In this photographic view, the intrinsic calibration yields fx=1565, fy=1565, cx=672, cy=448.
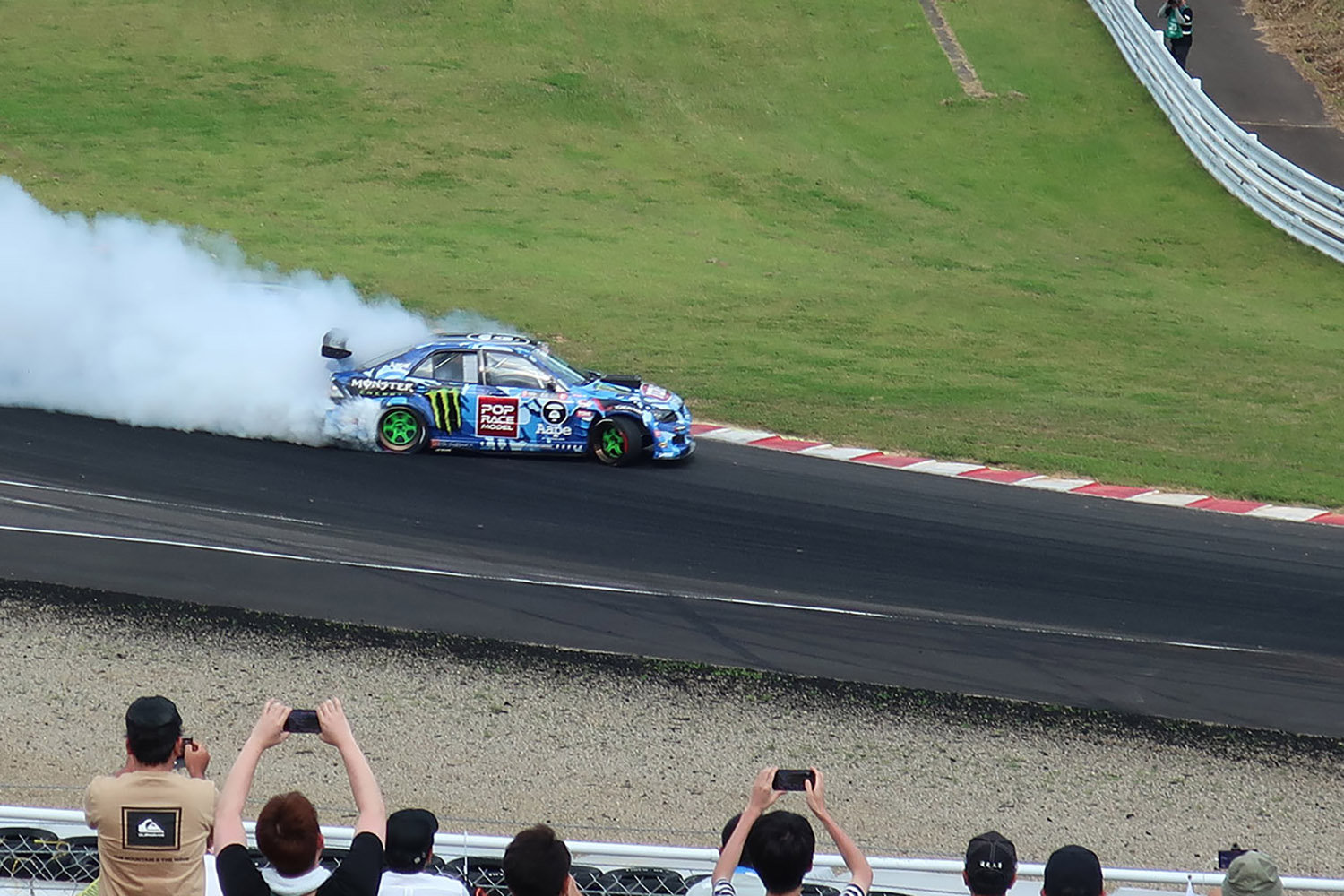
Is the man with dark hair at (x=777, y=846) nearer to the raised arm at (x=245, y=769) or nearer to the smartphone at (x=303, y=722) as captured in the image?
the smartphone at (x=303, y=722)

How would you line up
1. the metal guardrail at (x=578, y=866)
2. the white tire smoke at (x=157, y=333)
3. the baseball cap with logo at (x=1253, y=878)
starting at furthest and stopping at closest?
the white tire smoke at (x=157, y=333), the metal guardrail at (x=578, y=866), the baseball cap with logo at (x=1253, y=878)

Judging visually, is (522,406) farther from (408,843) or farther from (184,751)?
(408,843)

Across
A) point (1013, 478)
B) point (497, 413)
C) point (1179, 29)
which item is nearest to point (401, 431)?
point (497, 413)

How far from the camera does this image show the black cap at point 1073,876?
202 inches

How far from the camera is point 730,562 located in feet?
45.6

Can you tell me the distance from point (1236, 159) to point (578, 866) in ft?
81.9

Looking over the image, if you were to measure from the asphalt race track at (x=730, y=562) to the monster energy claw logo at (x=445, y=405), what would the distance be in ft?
1.41

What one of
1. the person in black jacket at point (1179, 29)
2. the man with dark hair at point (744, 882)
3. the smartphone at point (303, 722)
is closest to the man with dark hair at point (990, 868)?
the man with dark hair at point (744, 882)

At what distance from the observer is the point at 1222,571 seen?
47.0 feet

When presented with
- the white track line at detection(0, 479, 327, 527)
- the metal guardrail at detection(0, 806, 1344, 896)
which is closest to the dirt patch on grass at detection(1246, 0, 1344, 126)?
the white track line at detection(0, 479, 327, 527)

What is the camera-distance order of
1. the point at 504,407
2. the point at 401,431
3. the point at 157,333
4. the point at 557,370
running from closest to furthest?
the point at 504,407
the point at 401,431
the point at 557,370
the point at 157,333

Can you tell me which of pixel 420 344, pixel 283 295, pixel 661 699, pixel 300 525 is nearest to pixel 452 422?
pixel 420 344

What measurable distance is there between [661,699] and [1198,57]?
27.2 m

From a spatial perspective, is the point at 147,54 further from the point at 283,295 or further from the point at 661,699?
the point at 661,699
